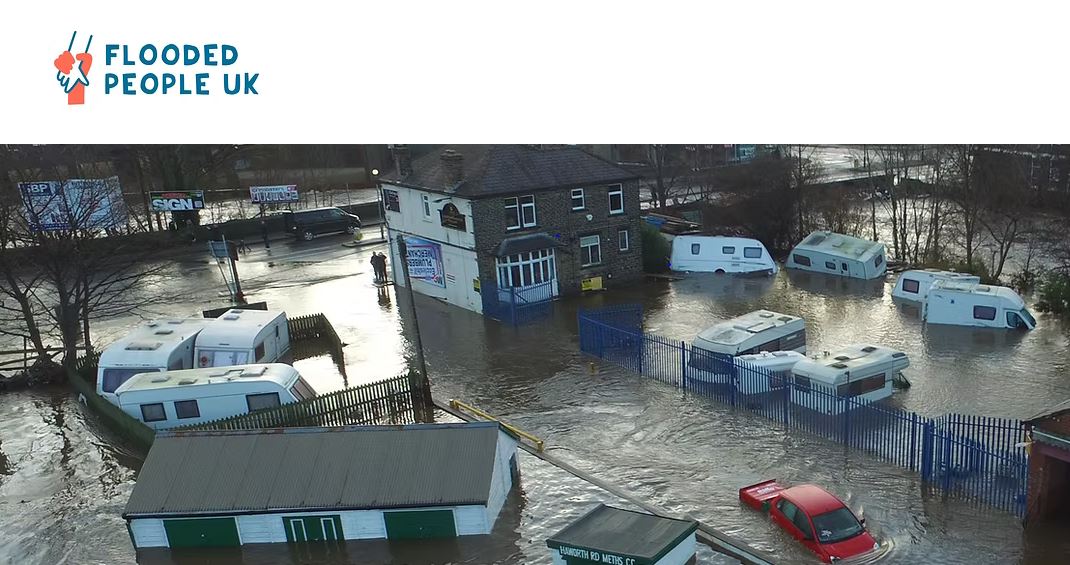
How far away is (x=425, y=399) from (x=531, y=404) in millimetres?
2648

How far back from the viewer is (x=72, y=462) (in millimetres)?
19438

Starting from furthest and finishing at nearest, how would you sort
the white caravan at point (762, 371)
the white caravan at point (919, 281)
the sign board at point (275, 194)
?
the sign board at point (275, 194) < the white caravan at point (919, 281) < the white caravan at point (762, 371)

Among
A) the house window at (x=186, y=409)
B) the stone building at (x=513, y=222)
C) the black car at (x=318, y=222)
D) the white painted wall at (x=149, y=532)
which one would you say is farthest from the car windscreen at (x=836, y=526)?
the black car at (x=318, y=222)

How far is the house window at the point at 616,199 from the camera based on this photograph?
3102 cm

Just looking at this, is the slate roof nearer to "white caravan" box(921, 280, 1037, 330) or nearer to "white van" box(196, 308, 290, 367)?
"white van" box(196, 308, 290, 367)

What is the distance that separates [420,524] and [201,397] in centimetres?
772

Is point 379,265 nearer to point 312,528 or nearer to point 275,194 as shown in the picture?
point 275,194

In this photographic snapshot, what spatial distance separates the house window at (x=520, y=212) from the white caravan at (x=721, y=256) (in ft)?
21.8

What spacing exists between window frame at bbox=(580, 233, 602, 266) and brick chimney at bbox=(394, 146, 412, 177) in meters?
6.98

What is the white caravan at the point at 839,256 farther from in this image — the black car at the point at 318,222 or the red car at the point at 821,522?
the black car at the point at 318,222
